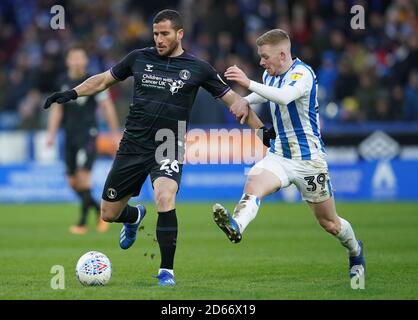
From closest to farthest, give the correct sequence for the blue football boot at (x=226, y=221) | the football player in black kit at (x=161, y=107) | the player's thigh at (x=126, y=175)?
1. the blue football boot at (x=226, y=221)
2. the football player in black kit at (x=161, y=107)
3. the player's thigh at (x=126, y=175)

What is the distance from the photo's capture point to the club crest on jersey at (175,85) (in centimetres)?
893

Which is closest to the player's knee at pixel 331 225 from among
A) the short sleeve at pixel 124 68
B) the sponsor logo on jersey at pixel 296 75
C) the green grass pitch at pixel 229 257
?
the green grass pitch at pixel 229 257

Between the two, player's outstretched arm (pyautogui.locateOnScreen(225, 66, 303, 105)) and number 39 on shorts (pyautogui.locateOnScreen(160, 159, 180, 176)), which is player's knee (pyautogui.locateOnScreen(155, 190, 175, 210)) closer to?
number 39 on shorts (pyautogui.locateOnScreen(160, 159, 180, 176))

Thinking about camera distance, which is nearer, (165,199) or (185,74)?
(165,199)

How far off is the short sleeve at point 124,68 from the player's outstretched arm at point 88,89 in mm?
59

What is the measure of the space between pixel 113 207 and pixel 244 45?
546 inches

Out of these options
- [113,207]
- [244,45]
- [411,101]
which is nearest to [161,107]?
[113,207]

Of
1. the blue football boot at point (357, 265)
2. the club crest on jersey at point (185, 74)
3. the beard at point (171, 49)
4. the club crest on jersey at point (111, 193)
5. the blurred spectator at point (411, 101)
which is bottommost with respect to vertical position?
the blue football boot at point (357, 265)

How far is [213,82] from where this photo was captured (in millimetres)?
9016

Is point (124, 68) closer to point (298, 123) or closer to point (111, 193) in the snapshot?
point (111, 193)

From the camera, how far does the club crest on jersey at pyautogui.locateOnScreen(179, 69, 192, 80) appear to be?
8.92 m

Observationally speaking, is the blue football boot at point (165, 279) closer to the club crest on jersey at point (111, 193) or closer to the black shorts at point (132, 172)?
the black shorts at point (132, 172)
